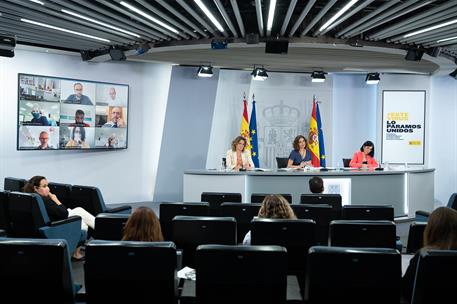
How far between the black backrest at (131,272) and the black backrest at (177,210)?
217 cm

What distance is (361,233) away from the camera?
12.7 ft

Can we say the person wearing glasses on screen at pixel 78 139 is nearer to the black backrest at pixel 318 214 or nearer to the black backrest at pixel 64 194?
the black backrest at pixel 64 194

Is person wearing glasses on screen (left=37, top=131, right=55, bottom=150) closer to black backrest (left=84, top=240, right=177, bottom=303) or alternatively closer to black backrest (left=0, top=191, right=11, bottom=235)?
black backrest (left=0, top=191, right=11, bottom=235)

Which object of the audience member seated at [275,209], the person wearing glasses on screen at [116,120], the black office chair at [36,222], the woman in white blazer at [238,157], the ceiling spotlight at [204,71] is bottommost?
the black office chair at [36,222]

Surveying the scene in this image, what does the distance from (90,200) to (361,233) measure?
3.74m

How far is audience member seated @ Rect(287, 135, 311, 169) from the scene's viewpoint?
8758 millimetres

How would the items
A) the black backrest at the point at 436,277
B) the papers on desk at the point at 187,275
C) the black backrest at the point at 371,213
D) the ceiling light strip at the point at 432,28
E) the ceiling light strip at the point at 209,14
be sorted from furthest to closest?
the ceiling light strip at the point at 432,28 → the ceiling light strip at the point at 209,14 → the black backrest at the point at 371,213 → the papers on desk at the point at 187,275 → the black backrest at the point at 436,277

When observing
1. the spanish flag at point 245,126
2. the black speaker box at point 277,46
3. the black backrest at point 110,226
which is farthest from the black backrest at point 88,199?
the spanish flag at point 245,126

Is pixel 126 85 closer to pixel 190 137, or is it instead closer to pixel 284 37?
pixel 190 137

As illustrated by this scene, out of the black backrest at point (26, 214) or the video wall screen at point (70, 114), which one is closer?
the black backrest at point (26, 214)

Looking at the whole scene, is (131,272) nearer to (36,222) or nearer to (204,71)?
(36,222)

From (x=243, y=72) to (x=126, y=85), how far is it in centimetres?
302

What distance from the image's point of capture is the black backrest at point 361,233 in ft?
12.6

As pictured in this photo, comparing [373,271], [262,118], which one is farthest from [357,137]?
[373,271]
